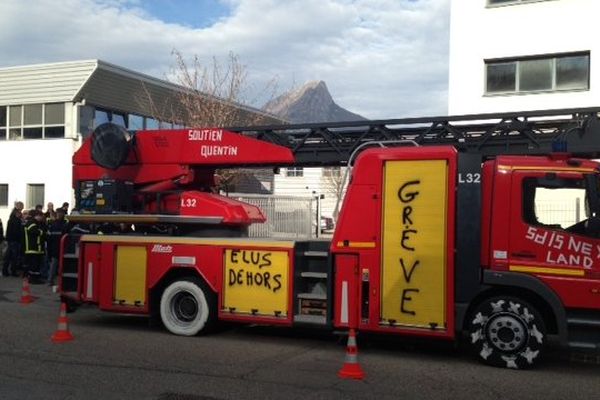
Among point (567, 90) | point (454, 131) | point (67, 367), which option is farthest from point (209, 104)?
point (67, 367)

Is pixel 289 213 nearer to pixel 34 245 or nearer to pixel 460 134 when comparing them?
pixel 34 245

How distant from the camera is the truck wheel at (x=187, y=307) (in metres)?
10.0

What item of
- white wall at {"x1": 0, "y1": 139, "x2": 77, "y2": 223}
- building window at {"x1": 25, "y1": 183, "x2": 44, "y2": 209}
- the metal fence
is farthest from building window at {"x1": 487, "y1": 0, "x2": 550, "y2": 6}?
building window at {"x1": 25, "y1": 183, "x2": 44, "y2": 209}

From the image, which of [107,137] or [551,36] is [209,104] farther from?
[107,137]

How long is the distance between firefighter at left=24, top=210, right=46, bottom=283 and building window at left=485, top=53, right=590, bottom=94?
43.7ft

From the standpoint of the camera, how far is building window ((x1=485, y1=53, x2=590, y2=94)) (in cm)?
1883

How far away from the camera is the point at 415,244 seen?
28.5 feet

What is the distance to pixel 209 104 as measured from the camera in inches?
1021

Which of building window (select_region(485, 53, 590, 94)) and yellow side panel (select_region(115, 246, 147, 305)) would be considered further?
building window (select_region(485, 53, 590, 94))

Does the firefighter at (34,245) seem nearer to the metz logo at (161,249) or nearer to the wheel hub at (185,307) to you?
the metz logo at (161,249)

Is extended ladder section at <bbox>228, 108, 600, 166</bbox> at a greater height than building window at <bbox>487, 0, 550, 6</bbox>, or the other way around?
building window at <bbox>487, 0, 550, 6</bbox>

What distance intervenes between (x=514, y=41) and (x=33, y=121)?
1803cm

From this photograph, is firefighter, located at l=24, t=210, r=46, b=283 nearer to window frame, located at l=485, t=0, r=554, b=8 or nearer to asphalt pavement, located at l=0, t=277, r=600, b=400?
asphalt pavement, located at l=0, t=277, r=600, b=400

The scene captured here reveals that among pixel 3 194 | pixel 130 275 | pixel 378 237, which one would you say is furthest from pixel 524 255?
pixel 3 194
